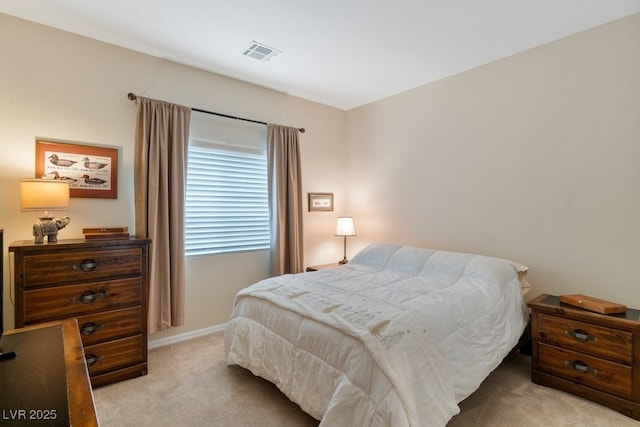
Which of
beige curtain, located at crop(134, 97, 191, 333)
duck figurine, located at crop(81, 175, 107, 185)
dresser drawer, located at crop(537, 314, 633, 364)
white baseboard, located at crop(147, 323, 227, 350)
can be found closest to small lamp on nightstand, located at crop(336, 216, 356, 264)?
white baseboard, located at crop(147, 323, 227, 350)

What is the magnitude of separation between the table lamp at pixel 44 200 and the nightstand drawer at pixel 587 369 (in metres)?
3.59

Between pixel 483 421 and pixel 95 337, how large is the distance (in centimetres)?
262

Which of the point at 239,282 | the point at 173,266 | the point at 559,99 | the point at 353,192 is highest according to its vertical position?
the point at 559,99

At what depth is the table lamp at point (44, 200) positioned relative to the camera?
206cm

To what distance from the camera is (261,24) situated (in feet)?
7.94

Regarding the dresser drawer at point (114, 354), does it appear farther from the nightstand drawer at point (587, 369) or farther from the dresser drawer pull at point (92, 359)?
the nightstand drawer at point (587, 369)

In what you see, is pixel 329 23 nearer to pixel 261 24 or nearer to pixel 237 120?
pixel 261 24

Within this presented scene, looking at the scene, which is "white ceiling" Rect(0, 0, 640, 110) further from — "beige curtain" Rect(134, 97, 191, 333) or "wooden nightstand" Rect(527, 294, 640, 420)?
"wooden nightstand" Rect(527, 294, 640, 420)

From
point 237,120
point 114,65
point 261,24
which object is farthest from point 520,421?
point 114,65

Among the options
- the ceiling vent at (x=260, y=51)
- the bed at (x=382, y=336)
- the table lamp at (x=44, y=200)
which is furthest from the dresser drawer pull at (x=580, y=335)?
the table lamp at (x=44, y=200)

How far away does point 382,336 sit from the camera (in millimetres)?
1545


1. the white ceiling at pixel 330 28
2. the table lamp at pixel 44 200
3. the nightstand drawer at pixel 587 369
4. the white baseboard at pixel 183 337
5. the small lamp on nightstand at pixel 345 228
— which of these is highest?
the white ceiling at pixel 330 28

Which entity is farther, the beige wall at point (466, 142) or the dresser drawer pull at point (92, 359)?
the beige wall at point (466, 142)

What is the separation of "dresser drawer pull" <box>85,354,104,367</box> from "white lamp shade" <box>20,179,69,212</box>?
1.06m
